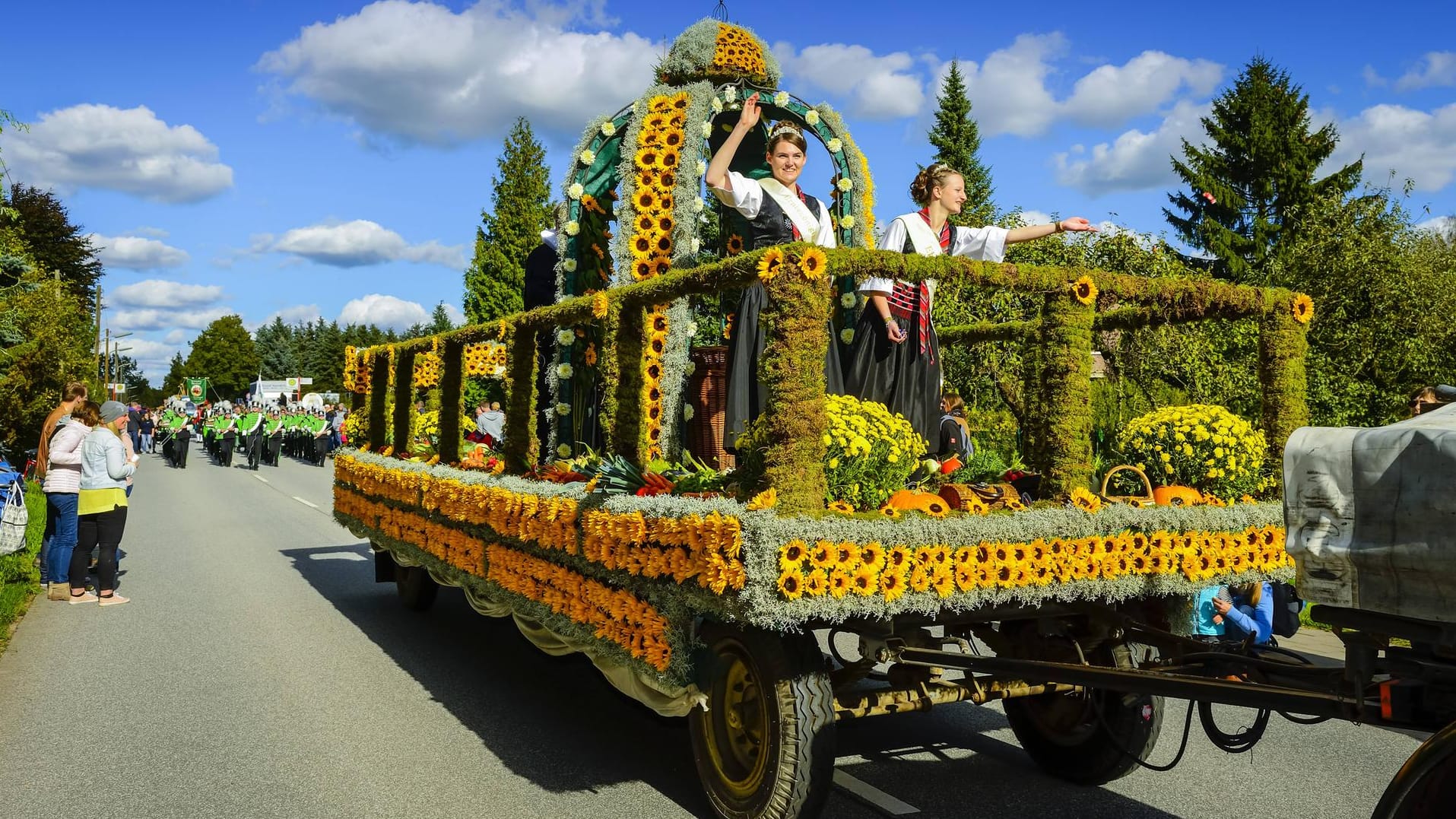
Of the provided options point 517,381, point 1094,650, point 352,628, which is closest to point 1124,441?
point 1094,650

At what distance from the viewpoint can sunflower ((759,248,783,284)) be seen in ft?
10.4

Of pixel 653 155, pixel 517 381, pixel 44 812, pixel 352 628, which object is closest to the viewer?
pixel 44 812

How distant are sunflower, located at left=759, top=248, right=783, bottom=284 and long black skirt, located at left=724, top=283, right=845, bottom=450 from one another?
129 cm

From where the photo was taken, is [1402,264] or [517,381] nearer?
[517,381]

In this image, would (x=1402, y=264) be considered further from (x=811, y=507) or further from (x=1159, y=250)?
(x=811, y=507)

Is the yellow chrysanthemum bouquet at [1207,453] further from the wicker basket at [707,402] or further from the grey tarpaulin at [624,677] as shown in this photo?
the wicker basket at [707,402]

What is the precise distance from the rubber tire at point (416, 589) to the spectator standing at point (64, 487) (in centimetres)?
270

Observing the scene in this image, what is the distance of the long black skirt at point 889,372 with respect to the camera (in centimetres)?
489

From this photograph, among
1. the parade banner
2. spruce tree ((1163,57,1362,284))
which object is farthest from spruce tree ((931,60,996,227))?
the parade banner

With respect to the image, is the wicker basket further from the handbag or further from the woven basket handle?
the handbag

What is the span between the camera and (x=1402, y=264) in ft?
67.5

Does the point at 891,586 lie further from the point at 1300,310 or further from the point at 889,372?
the point at 1300,310

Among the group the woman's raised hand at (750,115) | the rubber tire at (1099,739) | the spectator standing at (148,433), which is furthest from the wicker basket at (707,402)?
the spectator standing at (148,433)

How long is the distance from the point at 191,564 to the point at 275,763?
7092 mm
